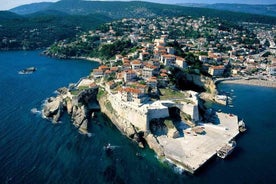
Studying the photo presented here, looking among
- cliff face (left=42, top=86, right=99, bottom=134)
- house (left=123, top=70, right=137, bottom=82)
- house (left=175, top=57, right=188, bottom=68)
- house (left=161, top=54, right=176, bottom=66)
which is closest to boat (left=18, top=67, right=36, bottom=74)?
cliff face (left=42, top=86, right=99, bottom=134)

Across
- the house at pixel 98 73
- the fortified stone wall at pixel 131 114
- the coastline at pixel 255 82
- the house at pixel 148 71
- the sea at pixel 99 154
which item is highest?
the house at pixel 148 71

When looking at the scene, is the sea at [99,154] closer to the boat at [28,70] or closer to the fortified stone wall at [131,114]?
the fortified stone wall at [131,114]

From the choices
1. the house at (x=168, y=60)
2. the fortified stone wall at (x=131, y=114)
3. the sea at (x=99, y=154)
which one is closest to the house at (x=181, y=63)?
the house at (x=168, y=60)

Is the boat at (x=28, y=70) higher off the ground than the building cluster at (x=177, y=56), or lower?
lower

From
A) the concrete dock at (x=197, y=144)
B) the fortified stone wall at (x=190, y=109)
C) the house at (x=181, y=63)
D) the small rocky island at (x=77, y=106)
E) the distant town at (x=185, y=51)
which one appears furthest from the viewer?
the house at (x=181, y=63)

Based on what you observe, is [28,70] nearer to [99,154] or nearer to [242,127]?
[99,154]
